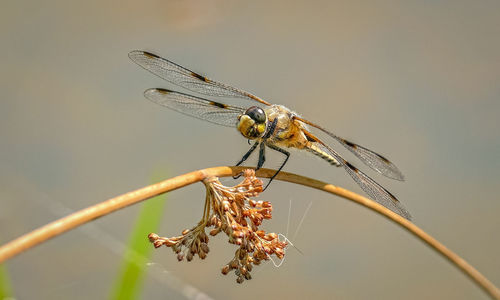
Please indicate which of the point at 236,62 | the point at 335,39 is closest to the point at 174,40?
the point at 236,62

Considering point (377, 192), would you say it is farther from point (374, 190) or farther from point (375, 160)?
point (375, 160)

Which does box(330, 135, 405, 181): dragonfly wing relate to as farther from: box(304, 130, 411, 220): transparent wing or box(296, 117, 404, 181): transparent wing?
box(304, 130, 411, 220): transparent wing

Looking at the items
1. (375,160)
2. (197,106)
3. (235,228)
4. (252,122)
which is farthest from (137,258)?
(375,160)

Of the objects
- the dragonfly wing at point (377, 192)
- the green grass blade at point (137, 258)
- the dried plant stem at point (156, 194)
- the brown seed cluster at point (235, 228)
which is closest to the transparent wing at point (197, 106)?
the dragonfly wing at point (377, 192)

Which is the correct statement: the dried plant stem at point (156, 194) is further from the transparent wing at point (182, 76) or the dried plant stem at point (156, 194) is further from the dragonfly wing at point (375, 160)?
the transparent wing at point (182, 76)

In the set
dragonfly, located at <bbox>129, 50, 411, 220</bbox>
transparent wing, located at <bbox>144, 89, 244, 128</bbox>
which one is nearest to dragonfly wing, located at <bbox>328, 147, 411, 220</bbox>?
dragonfly, located at <bbox>129, 50, 411, 220</bbox>

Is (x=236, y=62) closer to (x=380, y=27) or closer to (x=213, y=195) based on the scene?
(x=380, y=27)
